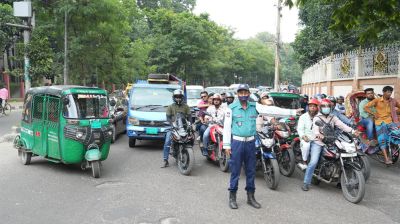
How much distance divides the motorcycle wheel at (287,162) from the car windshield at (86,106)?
12.6 feet

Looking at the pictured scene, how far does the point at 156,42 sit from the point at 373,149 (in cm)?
3080

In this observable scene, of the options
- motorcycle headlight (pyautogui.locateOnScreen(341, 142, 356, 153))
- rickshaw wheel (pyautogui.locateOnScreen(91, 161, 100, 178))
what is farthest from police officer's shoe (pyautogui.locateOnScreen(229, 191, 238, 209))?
rickshaw wheel (pyautogui.locateOnScreen(91, 161, 100, 178))

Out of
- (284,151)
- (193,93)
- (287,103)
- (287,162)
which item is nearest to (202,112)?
(284,151)

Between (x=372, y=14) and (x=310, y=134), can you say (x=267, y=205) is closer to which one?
(x=310, y=134)

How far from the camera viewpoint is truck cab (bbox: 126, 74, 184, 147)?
11297 mm

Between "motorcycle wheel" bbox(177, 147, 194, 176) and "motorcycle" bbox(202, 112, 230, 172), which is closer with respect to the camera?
"motorcycle wheel" bbox(177, 147, 194, 176)

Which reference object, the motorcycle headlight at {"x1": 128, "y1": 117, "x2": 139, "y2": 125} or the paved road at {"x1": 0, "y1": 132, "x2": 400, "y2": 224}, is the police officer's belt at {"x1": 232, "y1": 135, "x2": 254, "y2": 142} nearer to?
the paved road at {"x1": 0, "y1": 132, "x2": 400, "y2": 224}

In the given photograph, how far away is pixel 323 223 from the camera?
5.47m

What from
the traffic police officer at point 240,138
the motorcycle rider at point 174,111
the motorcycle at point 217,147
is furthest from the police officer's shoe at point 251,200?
the motorcycle rider at point 174,111

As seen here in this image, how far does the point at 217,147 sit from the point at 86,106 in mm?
3000

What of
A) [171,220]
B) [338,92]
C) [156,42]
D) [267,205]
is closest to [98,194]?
[171,220]

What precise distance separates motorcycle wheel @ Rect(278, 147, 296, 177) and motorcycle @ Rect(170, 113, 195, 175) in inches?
73.5

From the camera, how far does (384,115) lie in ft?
30.3

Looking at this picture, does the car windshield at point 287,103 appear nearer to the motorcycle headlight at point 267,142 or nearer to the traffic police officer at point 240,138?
the motorcycle headlight at point 267,142
